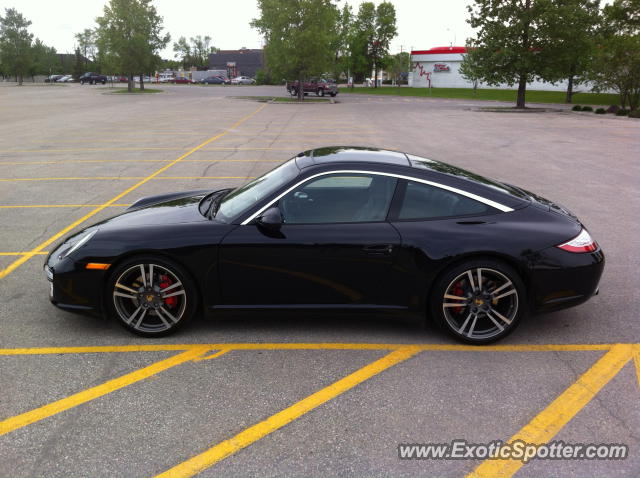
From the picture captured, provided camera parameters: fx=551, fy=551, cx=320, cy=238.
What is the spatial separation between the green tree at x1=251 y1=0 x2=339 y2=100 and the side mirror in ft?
140

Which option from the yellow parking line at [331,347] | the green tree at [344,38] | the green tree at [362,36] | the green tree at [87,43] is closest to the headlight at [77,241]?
the yellow parking line at [331,347]

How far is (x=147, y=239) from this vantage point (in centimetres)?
411

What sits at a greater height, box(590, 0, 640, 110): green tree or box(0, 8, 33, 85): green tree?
box(0, 8, 33, 85): green tree

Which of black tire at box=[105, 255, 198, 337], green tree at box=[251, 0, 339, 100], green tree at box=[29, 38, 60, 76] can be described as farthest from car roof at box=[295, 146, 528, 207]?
green tree at box=[29, 38, 60, 76]

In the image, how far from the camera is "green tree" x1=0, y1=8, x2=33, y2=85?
7394 centimetres

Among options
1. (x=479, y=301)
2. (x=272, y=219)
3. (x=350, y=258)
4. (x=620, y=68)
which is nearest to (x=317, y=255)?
(x=350, y=258)

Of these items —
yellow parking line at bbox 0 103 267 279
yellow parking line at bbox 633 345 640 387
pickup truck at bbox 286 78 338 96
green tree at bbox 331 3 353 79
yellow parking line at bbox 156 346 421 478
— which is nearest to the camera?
yellow parking line at bbox 156 346 421 478

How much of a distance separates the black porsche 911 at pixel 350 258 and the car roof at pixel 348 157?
0.54ft

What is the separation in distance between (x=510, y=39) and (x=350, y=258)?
36.9 m

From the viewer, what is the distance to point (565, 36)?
34.8 meters

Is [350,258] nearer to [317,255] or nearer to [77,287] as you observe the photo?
[317,255]

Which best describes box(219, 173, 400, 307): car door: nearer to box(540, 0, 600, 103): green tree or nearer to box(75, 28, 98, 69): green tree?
box(540, 0, 600, 103): green tree

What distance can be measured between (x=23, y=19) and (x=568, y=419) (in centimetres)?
8805

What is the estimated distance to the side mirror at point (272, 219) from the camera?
398 centimetres
